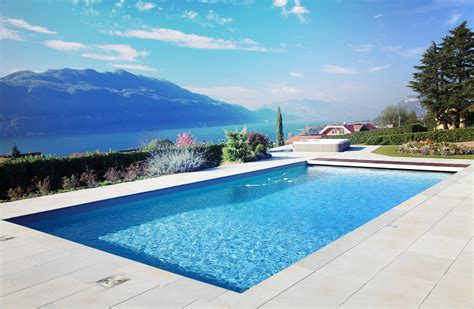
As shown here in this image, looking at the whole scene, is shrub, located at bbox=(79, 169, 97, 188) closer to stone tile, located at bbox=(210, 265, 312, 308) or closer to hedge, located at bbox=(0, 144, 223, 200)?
hedge, located at bbox=(0, 144, 223, 200)

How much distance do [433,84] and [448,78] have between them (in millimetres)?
1252

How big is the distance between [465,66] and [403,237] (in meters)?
25.8

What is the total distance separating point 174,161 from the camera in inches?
451

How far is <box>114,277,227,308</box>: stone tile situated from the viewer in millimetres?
2793

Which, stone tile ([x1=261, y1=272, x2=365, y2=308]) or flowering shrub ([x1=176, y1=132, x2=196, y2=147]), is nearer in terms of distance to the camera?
stone tile ([x1=261, y1=272, x2=365, y2=308])

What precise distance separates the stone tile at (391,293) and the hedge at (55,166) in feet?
28.3

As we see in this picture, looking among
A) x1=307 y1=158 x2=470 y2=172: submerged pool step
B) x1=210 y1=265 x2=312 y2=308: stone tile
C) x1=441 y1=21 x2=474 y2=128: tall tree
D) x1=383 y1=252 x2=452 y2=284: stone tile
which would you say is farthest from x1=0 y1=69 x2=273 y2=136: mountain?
x1=383 y1=252 x2=452 y2=284: stone tile

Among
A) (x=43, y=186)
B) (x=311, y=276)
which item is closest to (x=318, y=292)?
(x=311, y=276)

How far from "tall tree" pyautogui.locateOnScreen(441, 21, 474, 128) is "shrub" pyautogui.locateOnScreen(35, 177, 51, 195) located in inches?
993

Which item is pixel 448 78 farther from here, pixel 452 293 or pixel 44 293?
pixel 44 293

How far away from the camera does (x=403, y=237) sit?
4.17m

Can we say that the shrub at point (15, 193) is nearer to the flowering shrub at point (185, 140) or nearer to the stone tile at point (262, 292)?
the flowering shrub at point (185, 140)

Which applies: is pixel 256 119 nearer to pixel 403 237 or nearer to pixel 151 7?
pixel 151 7

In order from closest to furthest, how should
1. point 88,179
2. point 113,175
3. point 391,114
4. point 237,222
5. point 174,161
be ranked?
point 237,222, point 88,179, point 113,175, point 174,161, point 391,114
